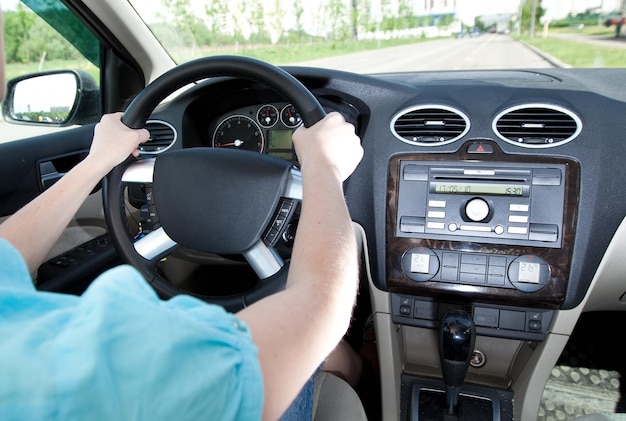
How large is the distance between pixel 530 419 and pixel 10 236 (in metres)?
1.71

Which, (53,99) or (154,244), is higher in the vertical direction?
(53,99)

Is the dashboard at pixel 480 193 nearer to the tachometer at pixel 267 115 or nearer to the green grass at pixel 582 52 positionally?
the tachometer at pixel 267 115

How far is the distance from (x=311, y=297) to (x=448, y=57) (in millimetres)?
2293

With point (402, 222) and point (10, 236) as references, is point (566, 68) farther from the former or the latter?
point (10, 236)

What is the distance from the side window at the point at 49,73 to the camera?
1.95 m

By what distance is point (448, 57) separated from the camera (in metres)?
2.73

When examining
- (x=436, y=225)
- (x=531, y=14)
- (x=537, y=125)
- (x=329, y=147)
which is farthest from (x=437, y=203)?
(x=531, y=14)

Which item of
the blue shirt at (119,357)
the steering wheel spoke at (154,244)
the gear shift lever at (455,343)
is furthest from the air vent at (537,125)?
the blue shirt at (119,357)

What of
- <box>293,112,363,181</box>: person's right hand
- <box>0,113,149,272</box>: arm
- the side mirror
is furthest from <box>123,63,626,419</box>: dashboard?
the side mirror

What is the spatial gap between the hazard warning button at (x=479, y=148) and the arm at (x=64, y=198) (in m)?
0.94

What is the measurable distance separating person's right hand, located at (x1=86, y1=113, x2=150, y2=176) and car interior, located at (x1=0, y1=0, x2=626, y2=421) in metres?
0.04

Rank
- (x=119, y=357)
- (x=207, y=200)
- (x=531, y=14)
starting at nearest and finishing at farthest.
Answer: (x=119, y=357) → (x=207, y=200) → (x=531, y=14)

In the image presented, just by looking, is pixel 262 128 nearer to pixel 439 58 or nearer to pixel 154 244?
pixel 154 244

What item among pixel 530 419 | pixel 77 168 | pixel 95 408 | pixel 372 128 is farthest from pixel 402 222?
pixel 95 408
